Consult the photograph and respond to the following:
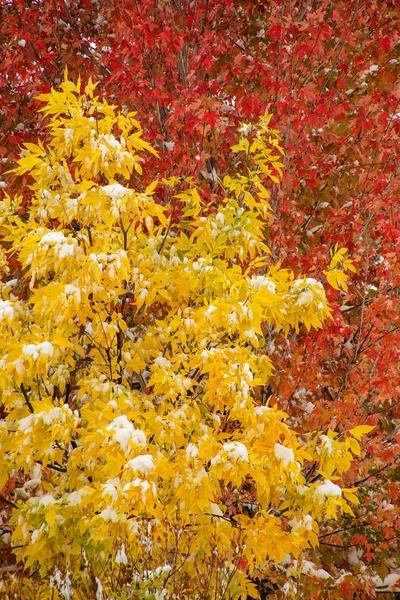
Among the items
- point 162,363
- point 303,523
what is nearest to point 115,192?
point 162,363

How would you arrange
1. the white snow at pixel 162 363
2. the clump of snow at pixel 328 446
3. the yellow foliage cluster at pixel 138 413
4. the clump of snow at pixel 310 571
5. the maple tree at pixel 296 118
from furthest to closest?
the maple tree at pixel 296 118, the clump of snow at pixel 310 571, the white snow at pixel 162 363, the clump of snow at pixel 328 446, the yellow foliage cluster at pixel 138 413

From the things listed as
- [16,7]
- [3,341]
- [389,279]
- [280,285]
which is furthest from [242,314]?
[16,7]

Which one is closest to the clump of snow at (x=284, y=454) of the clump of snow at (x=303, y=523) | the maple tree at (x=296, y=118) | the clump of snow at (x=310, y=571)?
the clump of snow at (x=303, y=523)

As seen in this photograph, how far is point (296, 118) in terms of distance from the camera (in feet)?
15.9

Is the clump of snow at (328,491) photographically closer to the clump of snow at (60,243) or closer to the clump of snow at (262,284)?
the clump of snow at (262,284)

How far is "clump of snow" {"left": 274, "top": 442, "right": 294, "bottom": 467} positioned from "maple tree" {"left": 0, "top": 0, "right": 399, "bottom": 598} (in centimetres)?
183

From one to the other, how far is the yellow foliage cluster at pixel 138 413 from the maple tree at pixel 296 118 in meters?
1.25

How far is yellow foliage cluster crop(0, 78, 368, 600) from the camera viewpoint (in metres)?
2.91

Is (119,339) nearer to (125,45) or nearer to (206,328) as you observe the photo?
(206,328)

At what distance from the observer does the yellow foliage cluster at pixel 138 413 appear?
2.91 meters

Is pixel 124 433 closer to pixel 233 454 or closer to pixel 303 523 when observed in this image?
pixel 233 454

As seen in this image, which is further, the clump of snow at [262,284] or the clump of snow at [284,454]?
the clump of snow at [262,284]

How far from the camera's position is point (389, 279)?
5.06 m

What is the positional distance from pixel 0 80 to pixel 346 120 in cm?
331
